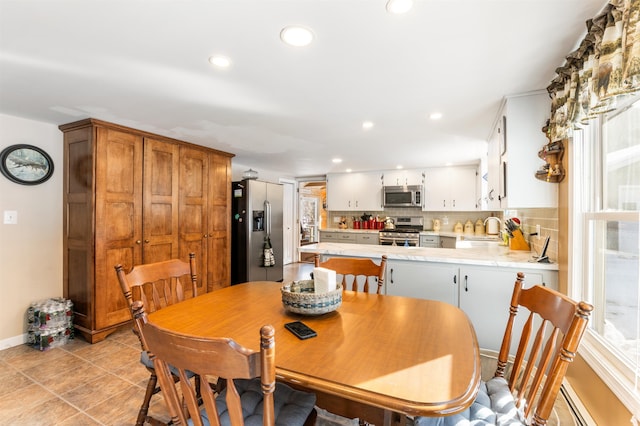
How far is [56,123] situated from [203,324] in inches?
120

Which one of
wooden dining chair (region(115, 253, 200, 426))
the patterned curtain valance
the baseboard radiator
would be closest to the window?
the patterned curtain valance

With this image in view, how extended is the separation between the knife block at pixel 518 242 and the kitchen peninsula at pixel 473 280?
2.55ft

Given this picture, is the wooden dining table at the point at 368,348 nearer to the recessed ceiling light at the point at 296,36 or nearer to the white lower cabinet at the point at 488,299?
the white lower cabinet at the point at 488,299

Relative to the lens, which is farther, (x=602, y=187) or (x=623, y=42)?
(x=602, y=187)

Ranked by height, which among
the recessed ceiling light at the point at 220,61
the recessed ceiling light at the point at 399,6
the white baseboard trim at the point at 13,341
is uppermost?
the recessed ceiling light at the point at 220,61

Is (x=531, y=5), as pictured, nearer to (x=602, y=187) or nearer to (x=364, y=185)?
(x=602, y=187)

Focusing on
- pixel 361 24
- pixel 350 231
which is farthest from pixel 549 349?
pixel 350 231

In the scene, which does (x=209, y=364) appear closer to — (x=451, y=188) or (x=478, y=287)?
(x=478, y=287)

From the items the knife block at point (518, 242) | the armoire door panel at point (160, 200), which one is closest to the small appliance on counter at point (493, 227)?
the knife block at point (518, 242)

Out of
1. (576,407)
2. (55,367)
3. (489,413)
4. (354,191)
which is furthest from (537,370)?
(354,191)

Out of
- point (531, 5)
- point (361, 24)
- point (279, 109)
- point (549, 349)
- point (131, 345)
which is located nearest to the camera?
point (549, 349)

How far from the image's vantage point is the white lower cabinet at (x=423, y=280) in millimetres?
2535

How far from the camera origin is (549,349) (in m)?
1.08

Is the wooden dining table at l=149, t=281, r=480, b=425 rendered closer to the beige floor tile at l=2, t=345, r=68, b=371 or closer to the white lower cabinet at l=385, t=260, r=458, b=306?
the white lower cabinet at l=385, t=260, r=458, b=306
